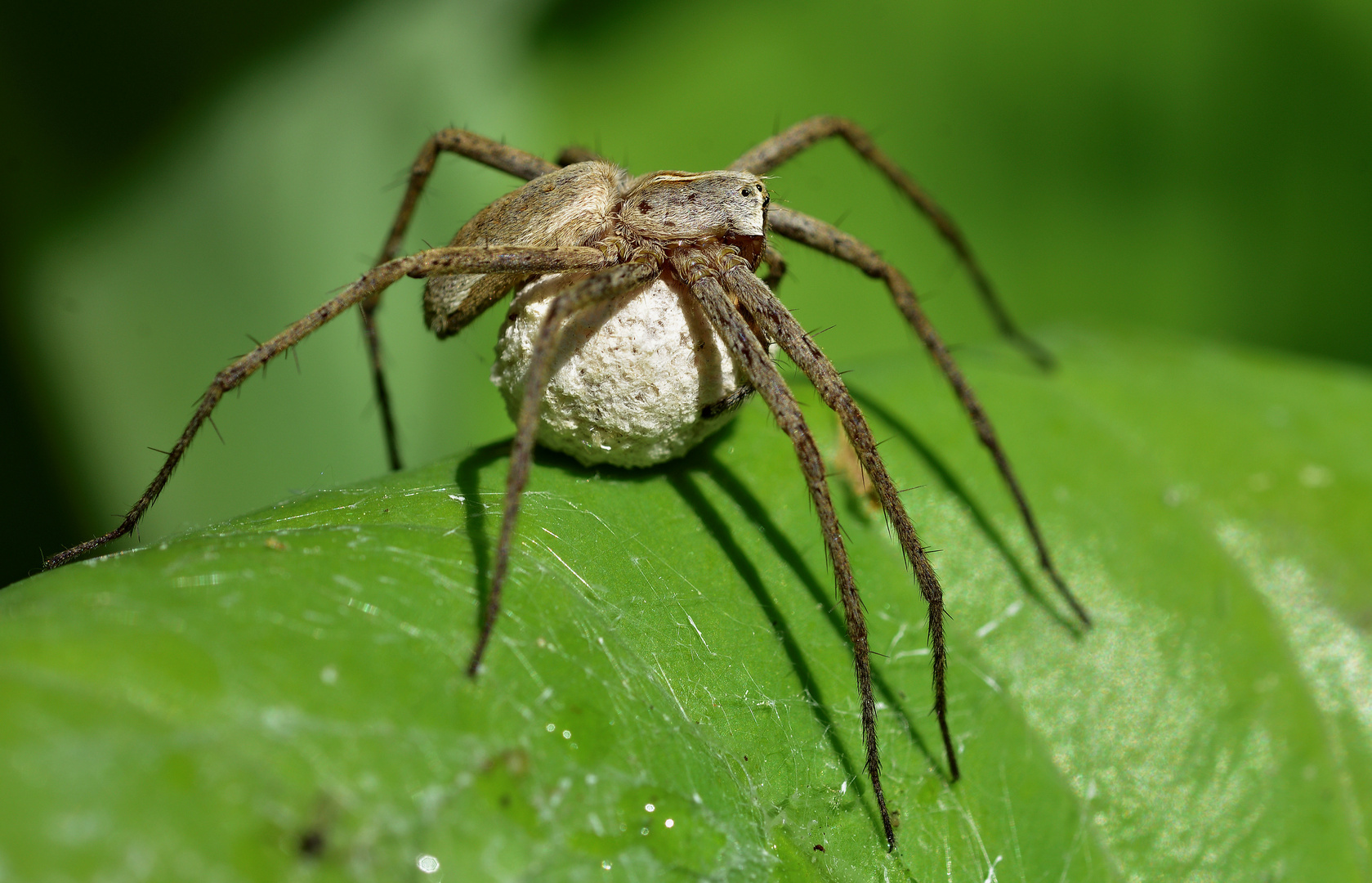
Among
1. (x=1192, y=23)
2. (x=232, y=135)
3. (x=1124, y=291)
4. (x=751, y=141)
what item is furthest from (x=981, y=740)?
(x=232, y=135)

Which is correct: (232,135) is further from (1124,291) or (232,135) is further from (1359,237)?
(1359,237)

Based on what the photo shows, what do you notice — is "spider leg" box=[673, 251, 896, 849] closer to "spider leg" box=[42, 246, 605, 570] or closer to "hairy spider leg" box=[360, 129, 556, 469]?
"spider leg" box=[42, 246, 605, 570]

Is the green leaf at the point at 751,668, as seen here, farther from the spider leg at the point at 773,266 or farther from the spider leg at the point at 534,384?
the spider leg at the point at 773,266

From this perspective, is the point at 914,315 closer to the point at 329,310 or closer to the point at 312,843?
the point at 329,310

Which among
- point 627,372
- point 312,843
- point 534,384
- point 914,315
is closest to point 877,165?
point 914,315

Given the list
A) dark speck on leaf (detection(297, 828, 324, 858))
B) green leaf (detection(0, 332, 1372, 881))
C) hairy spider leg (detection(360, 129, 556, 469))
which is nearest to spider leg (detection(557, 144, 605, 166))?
hairy spider leg (detection(360, 129, 556, 469))
